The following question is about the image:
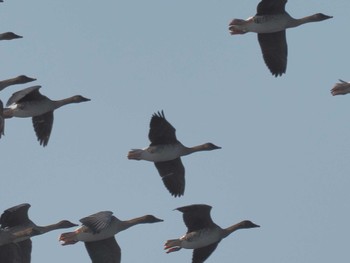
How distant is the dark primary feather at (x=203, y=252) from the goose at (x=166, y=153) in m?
2.55

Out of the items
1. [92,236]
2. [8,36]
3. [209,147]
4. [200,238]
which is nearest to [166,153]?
[209,147]

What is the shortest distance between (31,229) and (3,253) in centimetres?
114

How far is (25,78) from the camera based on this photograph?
48.6 m

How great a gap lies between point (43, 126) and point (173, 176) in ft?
13.0

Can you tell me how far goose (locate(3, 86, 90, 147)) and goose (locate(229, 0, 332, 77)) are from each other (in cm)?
535

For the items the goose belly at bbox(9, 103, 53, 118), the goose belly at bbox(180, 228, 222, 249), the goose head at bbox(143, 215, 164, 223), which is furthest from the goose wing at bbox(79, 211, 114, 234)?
the goose belly at bbox(9, 103, 53, 118)

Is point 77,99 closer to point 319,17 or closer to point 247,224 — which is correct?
point 247,224

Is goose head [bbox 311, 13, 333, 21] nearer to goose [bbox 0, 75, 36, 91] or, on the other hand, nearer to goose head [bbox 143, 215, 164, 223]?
goose head [bbox 143, 215, 164, 223]

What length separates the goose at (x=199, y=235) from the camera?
44.7m

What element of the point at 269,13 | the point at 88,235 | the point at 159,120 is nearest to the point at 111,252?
the point at 88,235

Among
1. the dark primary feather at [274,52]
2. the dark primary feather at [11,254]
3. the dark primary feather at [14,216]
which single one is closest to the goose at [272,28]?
the dark primary feather at [274,52]

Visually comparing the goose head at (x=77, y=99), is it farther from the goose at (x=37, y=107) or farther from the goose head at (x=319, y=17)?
the goose head at (x=319, y=17)

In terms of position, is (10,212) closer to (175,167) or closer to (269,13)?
(175,167)

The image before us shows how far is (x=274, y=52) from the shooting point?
46344 millimetres
